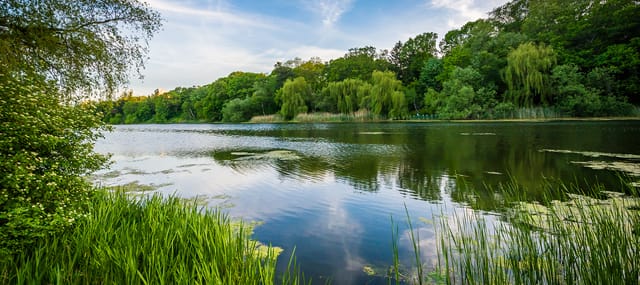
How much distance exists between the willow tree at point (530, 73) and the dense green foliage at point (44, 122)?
45.0m

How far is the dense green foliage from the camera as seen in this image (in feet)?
9.36

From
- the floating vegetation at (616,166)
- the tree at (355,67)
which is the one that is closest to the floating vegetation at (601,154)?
the floating vegetation at (616,166)

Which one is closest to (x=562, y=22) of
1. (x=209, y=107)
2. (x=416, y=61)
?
(x=416, y=61)

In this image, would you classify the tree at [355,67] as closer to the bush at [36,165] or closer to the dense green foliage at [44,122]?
the dense green foliage at [44,122]

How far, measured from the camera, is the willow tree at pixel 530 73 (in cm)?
3988

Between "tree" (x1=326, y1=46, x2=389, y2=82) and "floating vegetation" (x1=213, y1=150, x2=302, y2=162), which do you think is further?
"tree" (x1=326, y1=46, x2=389, y2=82)

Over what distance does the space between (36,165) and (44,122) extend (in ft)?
1.53

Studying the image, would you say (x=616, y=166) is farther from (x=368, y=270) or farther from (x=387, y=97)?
(x=387, y=97)

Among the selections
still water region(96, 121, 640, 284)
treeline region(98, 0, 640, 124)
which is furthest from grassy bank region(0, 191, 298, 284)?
→ treeline region(98, 0, 640, 124)

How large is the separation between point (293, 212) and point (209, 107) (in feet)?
281

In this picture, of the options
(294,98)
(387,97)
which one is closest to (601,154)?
(387,97)

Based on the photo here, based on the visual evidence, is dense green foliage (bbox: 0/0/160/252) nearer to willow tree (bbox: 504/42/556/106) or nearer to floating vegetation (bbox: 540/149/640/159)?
floating vegetation (bbox: 540/149/640/159)

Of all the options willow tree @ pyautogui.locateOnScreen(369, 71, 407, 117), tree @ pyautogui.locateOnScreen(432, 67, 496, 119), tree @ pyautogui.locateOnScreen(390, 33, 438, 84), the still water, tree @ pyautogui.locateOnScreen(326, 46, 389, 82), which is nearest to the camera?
the still water

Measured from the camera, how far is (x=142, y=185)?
930 centimetres
